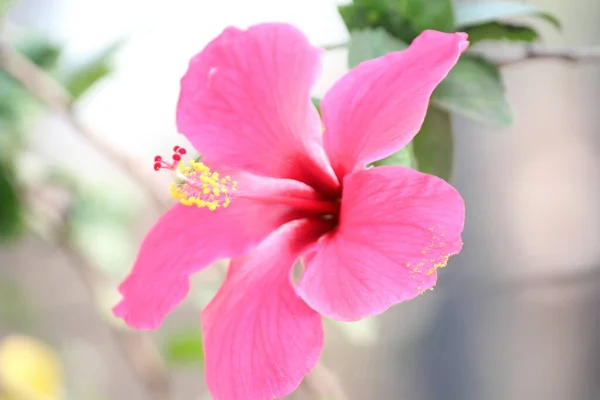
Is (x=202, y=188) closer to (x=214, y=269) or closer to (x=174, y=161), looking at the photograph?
(x=174, y=161)

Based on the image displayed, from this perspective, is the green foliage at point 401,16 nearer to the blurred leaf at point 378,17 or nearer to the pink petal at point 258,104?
the blurred leaf at point 378,17

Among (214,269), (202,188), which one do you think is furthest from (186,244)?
(214,269)

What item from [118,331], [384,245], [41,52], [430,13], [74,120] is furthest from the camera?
[118,331]

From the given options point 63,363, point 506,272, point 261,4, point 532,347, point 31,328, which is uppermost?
point 261,4

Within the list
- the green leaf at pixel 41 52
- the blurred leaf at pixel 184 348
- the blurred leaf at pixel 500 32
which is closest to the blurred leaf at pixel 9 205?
the green leaf at pixel 41 52

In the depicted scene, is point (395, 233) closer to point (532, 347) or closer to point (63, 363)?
point (532, 347)

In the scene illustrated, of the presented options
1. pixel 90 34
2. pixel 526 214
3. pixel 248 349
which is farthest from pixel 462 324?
pixel 248 349

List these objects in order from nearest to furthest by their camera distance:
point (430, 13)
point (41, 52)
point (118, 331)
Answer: point (430, 13) → point (41, 52) → point (118, 331)
